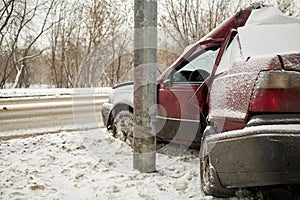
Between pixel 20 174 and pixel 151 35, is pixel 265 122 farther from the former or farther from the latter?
pixel 20 174

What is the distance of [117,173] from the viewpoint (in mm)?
3559

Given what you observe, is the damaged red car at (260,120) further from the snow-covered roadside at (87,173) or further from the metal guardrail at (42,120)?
the metal guardrail at (42,120)

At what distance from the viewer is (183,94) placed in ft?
13.1

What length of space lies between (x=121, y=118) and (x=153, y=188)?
205 centimetres

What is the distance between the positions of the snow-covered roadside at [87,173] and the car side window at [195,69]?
118cm

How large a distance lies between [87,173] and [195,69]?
2.22 metres

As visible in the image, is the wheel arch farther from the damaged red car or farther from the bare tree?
the bare tree

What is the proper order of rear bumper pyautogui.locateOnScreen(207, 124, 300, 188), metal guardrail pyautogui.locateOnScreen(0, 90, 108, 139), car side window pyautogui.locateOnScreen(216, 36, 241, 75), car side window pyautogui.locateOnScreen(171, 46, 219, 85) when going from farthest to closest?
metal guardrail pyautogui.locateOnScreen(0, 90, 108, 139)
car side window pyautogui.locateOnScreen(171, 46, 219, 85)
car side window pyautogui.locateOnScreen(216, 36, 241, 75)
rear bumper pyautogui.locateOnScreen(207, 124, 300, 188)

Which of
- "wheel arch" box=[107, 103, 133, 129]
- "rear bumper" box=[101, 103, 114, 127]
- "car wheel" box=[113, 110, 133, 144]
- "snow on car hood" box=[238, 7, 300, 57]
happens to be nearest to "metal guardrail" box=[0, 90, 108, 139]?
"rear bumper" box=[101, 103, 114, 127]

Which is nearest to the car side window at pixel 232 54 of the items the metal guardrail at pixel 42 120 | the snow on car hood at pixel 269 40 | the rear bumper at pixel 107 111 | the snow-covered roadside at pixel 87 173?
the snow on car hood at pixel 269 40

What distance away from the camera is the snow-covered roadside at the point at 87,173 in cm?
302

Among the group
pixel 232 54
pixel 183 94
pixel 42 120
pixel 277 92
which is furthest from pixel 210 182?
pixel 42 120

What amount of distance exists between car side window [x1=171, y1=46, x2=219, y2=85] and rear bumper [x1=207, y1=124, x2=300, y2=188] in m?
2.31

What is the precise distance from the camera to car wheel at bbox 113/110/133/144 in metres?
4.83
